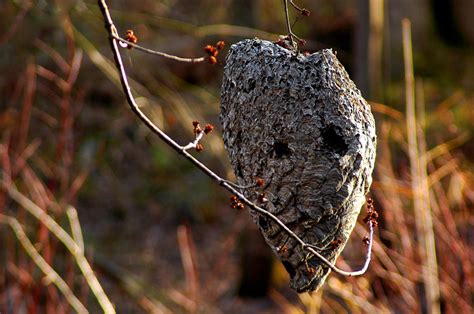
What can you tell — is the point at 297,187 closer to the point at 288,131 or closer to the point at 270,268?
the point at 288,131

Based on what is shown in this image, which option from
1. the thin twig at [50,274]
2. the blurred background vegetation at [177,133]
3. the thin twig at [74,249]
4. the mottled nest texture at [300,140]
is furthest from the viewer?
the blurred background vegetation at [177,133]

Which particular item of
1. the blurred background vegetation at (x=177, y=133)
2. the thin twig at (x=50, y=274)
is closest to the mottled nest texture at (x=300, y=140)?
the thin twig at (x=50, y=274)

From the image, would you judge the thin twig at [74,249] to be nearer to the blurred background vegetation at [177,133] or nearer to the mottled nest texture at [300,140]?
the blurred background vegetation at [177,133]

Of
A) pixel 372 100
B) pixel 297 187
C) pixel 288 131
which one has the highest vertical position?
pixel 288 131

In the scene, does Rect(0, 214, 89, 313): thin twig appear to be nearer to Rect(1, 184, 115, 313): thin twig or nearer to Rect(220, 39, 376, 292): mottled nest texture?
Rect(1, 184, 115, 313): thin twig

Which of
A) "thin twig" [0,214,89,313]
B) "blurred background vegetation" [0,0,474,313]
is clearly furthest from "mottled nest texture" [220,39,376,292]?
"blurred background vegetation" [0,0,474,313]

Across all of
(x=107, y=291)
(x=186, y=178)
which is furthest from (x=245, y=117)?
(x=186, y=178)

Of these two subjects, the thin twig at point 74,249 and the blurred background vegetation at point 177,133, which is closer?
the thin twig at point 74,249
